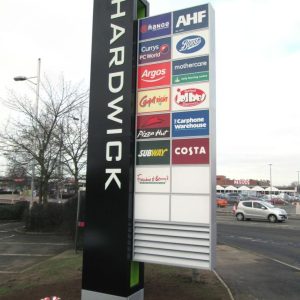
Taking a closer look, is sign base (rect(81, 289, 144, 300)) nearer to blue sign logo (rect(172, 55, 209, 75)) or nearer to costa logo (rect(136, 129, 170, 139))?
costa logo (rect(136, 129, 170, 139))

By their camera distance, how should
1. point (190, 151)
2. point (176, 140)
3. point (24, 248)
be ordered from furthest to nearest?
point (24, 248) < point (176, 140) < point (190, 151)

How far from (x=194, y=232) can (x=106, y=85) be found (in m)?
2.58

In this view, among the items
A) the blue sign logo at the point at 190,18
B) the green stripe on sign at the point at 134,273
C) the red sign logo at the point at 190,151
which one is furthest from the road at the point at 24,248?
the blue sign logo at the point at 190,18

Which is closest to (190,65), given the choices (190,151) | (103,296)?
(190,151)

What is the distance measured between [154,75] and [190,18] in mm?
952

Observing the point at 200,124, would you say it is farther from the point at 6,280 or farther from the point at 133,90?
the point at 6,280

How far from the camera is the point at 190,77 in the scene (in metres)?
6.11

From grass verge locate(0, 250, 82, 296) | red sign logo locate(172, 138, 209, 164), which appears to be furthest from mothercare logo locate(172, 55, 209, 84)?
grass verge locate(0, 250, 82, 296)

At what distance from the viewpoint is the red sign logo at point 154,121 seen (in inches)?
246

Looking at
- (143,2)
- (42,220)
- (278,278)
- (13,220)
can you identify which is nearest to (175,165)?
(143,2)

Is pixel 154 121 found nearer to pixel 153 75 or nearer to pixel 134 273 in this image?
pixel 153 75

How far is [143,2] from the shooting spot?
22.7 feet

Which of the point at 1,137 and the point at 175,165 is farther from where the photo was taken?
the point at 1,137

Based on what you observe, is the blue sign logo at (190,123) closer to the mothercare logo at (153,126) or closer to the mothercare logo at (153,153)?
the mothercare logo at (153,126)
